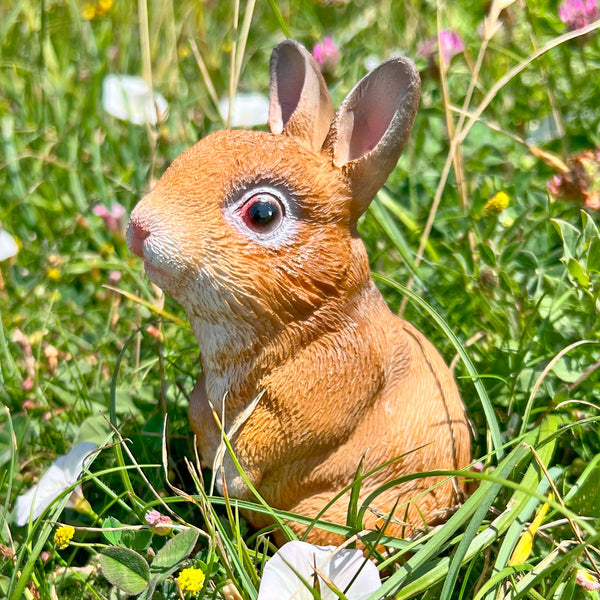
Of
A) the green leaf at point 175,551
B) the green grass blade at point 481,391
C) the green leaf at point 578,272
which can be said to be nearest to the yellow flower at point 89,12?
the green grass blade at point 481,391

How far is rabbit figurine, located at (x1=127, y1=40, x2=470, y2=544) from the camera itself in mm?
1637

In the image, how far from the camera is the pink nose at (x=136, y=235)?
5.35 feet

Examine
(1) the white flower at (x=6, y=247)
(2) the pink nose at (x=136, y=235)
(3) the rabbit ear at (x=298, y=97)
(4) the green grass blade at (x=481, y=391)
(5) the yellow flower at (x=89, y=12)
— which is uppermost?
(5) the yellow flower at (x=89, y=12)

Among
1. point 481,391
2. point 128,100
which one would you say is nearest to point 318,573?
point 481,391

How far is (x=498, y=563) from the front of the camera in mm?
1638

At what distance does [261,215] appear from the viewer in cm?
165

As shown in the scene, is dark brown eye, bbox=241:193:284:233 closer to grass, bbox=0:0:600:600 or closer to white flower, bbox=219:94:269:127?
grass, bbox=0:0:600:600

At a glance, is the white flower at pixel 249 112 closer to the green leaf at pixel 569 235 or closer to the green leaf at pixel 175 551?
the green leaf at pixel 569 235

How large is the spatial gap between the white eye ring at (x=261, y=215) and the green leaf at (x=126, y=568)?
671mm

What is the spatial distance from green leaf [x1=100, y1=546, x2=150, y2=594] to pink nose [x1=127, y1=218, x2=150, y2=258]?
23.3 inches

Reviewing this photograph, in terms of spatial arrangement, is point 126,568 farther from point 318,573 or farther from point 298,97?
point 298,97

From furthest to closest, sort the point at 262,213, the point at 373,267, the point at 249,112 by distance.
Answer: the point at 249,112, the point at 373,267, the point at 262,213

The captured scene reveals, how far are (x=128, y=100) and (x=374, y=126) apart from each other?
1773mm

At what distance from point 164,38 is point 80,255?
5.35ft
